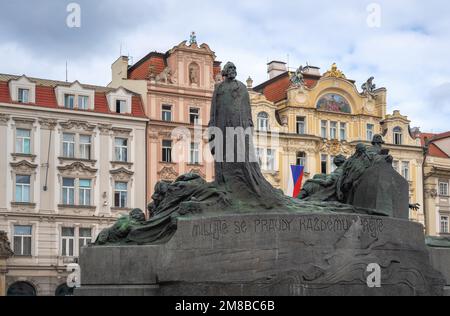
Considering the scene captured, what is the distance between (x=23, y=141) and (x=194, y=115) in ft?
29.0

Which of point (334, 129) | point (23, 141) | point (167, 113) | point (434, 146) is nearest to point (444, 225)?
point (434, 146)

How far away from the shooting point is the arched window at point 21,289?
41375 mm

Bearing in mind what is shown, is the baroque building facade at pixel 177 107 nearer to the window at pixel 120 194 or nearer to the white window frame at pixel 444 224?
the window at pixel 120 194

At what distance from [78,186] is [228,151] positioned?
2883 cm

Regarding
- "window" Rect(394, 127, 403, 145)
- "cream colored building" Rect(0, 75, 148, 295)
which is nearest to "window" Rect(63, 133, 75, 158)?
"cream colored building" Rect(0, 75, 148, 295)

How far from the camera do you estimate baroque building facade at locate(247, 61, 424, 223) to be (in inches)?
1940

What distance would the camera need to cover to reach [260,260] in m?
14.9

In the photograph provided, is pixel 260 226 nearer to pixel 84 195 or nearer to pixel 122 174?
pixel 84 195

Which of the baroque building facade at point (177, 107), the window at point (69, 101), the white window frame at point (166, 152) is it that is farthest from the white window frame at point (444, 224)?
the window at point (69, 101)

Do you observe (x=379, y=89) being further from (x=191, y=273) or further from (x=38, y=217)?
(x=191, y=273)

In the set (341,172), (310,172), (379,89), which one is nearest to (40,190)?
(310,172)

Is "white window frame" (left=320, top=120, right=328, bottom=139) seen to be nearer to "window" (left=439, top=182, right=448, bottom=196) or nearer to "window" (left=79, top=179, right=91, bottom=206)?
"window" (left=439, top=182, right=448, bottom=196)

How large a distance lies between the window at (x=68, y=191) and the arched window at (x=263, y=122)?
10.4 metres

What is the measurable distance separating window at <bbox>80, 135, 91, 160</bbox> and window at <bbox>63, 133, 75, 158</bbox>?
41cm
